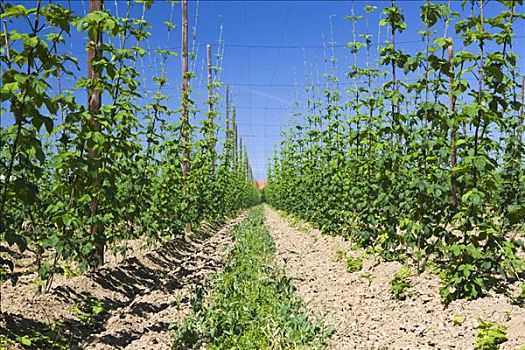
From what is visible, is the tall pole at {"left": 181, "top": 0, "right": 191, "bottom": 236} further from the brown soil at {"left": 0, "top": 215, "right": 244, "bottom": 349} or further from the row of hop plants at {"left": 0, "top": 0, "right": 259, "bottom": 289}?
the brown soil at {"left": 0, "top": 215, "right": 244, "bottom": 349}

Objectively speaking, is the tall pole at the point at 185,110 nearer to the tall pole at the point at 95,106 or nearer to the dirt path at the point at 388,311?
the tall pole at the point at 95,106

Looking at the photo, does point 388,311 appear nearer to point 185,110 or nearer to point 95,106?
point 95,106

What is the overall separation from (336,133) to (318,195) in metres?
2.20

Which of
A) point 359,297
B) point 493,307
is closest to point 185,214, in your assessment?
point 359,297

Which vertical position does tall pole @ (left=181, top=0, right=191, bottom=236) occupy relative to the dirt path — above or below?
above

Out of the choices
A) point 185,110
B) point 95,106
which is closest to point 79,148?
point 95,106

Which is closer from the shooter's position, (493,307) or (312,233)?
(493,307)

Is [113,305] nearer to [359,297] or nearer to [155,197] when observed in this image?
[359,297]

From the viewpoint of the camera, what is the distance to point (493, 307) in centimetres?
432

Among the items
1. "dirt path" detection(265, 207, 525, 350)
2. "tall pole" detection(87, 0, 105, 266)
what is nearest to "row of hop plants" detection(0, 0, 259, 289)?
"tall pole" detection(87, 0, 105, 266)

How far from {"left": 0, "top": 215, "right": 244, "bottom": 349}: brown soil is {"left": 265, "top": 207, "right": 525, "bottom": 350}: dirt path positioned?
1.67 metres

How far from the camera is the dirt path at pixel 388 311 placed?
4.09 metres

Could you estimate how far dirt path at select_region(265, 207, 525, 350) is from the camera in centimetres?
409

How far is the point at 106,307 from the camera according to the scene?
5.57m
